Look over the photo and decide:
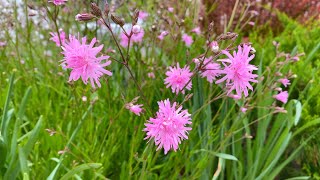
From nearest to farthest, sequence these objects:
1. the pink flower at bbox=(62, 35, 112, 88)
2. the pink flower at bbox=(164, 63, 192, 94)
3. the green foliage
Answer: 1. the pink flower at bbox=(62, 35, 112, 88)
2. the pink flower at bbox=(164, 63, 192, 94)
3. the green foliage

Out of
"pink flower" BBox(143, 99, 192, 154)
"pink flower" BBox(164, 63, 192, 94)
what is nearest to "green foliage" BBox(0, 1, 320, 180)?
"pink flower" BBox(164, 63, 192, 94)

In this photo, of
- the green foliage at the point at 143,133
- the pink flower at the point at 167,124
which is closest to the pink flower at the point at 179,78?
the pink flower at the point at 167,124

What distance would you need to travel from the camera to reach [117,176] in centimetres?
184

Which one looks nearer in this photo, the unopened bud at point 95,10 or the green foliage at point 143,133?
the unopened bud at point 95,10

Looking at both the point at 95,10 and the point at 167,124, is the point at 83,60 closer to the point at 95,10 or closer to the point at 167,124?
the point at 95,10

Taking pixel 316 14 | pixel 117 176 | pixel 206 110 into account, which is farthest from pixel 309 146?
pixel 316 14

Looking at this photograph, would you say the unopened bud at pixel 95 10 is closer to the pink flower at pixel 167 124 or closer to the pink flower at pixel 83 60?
the pink flower at pixel 83 60

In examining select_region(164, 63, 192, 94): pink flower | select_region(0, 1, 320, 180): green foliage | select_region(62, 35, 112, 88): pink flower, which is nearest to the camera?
select_region(62, 35, 112, 88): pink flower

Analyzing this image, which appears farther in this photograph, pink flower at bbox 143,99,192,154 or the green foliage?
the green foliage

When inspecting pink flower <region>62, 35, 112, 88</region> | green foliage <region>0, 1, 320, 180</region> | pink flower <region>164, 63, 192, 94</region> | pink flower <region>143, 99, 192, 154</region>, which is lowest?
green foliage <region>0, 1, 320, 180</region>

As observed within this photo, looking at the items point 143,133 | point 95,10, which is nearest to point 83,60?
point 95,10

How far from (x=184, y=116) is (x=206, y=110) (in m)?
0.85

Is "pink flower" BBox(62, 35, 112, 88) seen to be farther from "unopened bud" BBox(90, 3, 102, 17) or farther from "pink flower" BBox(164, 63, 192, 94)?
"pink flower" BBox(164, 63, 192, 94)

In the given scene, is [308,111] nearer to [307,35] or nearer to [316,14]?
[307,35]
